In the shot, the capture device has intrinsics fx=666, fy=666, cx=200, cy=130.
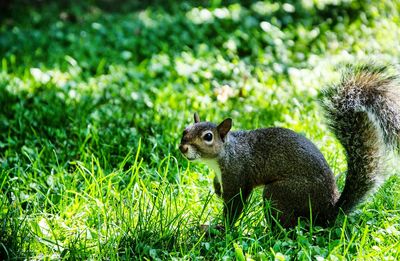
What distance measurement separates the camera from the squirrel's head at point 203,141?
2941 mm

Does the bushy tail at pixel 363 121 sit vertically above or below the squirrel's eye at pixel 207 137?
above

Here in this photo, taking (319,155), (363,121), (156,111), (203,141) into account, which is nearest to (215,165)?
(203,141)

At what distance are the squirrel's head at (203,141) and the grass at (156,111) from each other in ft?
0.76

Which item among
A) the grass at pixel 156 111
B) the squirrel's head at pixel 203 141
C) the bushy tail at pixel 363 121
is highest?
the bushy tail at pixel 363 121

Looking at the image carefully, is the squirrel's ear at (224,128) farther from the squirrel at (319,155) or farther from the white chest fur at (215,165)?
the white chest fur at (215,165)

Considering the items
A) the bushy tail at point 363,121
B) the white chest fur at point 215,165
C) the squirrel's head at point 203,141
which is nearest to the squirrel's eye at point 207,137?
the squirrel's head at point 203,141

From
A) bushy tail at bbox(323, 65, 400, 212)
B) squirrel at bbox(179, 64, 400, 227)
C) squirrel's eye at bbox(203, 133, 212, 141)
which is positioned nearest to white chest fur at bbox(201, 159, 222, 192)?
squirrel at bbox(179, 64, 400, 227)

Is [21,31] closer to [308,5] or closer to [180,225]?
[308,5]

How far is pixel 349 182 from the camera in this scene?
9.75 ft

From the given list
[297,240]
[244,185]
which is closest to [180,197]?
[244,185]

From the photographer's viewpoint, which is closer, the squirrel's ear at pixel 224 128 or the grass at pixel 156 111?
the grass at pixel 156 111

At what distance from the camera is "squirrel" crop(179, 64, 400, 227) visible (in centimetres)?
290

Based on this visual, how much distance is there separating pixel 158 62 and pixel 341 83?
2.77 metres

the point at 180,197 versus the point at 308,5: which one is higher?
the point at 308,5
